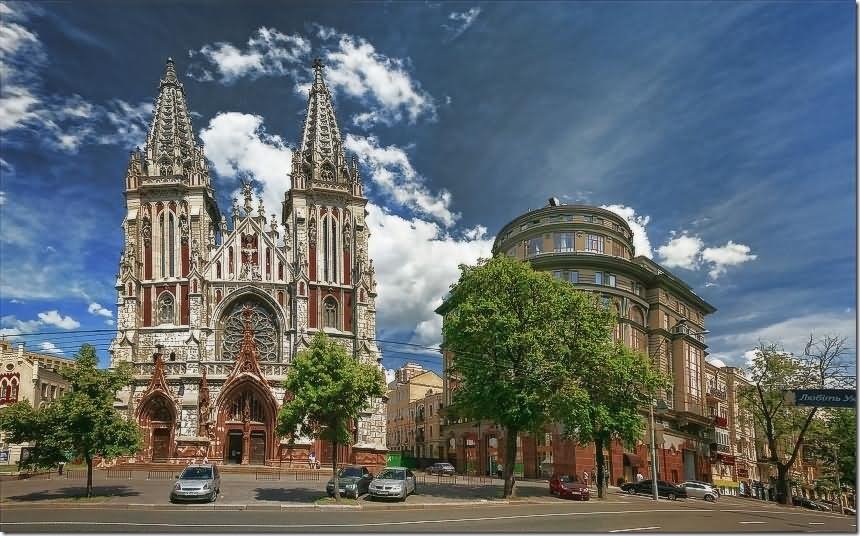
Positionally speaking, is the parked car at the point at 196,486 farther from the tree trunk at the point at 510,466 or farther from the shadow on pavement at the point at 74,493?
→ the tree trunk at the point at 510,466

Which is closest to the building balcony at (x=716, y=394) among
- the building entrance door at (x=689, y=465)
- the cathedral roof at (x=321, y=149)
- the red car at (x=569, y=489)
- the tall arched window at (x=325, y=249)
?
the building entrance door at (x=689, y=465)

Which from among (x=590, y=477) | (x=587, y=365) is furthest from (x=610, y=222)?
(x=587, y=365)

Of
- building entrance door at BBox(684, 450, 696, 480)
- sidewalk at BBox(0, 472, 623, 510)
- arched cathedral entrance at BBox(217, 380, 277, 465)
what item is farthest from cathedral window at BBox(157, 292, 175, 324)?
building entrance door at BBox(684, 450, 696, 480)

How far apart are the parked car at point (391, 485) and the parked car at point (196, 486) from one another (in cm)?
757

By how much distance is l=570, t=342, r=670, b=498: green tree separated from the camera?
40875 millimetres

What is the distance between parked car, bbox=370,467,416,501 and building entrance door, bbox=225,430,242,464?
27581 millimetres

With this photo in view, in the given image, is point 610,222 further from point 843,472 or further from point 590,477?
point 843,472

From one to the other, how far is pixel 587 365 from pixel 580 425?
11.9ft

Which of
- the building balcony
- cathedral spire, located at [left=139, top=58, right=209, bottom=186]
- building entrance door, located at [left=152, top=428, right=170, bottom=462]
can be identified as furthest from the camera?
the building balcony

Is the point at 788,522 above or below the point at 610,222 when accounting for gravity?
below

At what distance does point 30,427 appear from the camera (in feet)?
106

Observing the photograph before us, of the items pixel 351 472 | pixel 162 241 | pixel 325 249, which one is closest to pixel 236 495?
pixel 351 472

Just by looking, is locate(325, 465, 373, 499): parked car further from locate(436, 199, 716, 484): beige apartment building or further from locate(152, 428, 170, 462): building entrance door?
locate(152, 428, 170, 462): building entrance door

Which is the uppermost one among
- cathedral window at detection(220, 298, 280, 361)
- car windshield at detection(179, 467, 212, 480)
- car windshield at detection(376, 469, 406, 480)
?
cathedral window at detection(220, 298, 280, 361)
